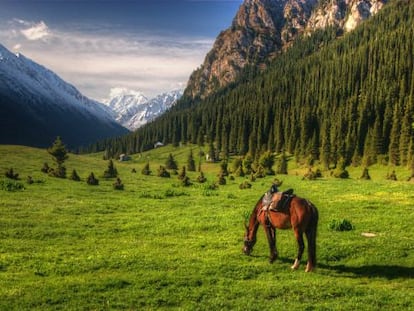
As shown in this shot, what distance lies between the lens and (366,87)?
15962 cm

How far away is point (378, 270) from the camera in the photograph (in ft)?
56.2

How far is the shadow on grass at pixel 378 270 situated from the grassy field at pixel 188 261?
4 centimetres

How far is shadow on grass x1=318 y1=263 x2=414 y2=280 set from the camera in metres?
16.5

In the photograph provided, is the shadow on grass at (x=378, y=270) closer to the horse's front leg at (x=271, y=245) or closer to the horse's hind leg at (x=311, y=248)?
the horse's hind leg at (x=311, y=248)

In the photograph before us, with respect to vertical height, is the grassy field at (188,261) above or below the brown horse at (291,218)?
below

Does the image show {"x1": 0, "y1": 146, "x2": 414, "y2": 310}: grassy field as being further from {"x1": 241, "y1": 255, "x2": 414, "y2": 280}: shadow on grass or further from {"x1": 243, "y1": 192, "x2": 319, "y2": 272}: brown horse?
{"x1": 243, "y1": 192, "x2": 319, "y2": 272}: brown horse

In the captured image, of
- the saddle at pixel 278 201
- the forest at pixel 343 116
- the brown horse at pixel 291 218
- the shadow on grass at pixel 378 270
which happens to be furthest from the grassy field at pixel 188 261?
the forest at pixel 343 116

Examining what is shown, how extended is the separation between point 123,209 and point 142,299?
19.0 metres

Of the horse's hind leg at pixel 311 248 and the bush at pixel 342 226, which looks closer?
the horse's hind leg at pixel 311 248

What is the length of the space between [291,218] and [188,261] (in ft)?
16.0

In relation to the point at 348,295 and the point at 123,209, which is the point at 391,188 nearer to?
the point at 123,209

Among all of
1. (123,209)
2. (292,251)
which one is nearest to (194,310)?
(292,251)

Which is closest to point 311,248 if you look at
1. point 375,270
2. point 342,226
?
point 375,270

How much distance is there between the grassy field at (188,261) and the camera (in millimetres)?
13797
